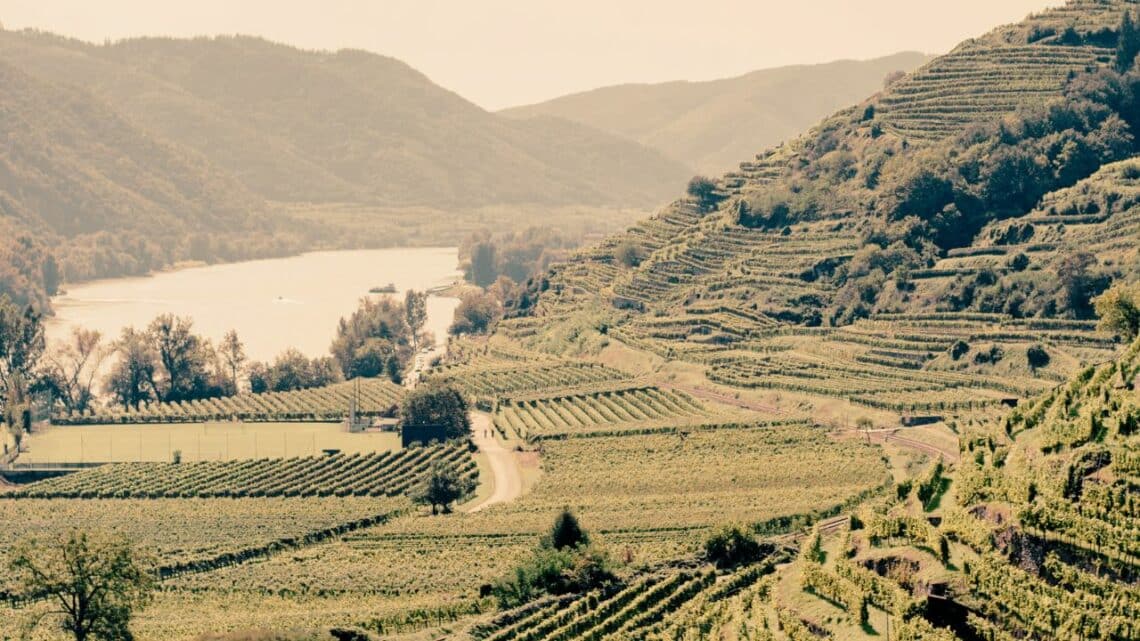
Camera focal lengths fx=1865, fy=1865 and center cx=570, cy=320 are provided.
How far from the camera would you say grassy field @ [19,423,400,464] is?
4031 inches

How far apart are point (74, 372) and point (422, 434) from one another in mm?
39371

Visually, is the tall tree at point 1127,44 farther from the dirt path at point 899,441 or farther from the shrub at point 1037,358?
the dirt path at point 899,441

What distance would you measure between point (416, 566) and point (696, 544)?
11447mm

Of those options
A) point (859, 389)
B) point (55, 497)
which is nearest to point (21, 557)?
point (55, 497)

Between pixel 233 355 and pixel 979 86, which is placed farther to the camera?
pixel 979 86

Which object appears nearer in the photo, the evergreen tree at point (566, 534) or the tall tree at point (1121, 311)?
the evergreen tree at point (566, 534)

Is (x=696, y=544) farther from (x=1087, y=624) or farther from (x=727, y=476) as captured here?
(x=1087, y=624)

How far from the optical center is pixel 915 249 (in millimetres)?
117375

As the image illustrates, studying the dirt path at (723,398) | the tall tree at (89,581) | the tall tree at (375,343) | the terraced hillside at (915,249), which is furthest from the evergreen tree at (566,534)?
the tall tree at (375,343)

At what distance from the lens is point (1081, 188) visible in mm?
116375

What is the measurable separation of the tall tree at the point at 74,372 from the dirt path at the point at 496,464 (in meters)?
31.6

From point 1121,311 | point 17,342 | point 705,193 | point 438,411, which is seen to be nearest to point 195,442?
point 438,411

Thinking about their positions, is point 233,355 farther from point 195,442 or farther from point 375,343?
point 195,442

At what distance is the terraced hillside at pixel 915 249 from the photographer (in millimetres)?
99312
